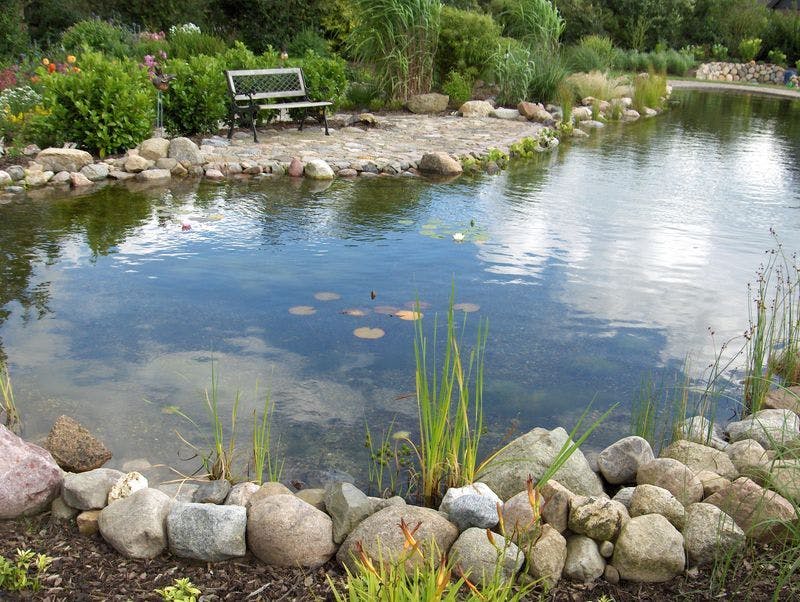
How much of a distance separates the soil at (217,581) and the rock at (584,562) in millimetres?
34

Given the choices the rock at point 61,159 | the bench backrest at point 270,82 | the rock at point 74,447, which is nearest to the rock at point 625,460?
the rock at point 74,447

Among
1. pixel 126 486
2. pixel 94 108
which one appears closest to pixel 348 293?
pixel 126 486

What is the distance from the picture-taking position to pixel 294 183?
8.73 m

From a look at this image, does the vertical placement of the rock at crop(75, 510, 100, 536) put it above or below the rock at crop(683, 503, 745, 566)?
below

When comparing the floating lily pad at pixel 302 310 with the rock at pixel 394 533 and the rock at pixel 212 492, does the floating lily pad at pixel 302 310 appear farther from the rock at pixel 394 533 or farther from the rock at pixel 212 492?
the rock at pixel 394 533

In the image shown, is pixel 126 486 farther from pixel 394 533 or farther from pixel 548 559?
pixel 548 559

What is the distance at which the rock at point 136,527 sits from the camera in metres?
2.70

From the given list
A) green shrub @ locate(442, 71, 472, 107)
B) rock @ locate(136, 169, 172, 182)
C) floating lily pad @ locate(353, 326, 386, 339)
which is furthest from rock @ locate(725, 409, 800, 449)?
green shrub @ locate(442, 71, 472, 107)

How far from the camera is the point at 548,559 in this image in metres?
2.62

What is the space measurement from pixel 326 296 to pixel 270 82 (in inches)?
269

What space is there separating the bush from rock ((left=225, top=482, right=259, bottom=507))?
21.6ft

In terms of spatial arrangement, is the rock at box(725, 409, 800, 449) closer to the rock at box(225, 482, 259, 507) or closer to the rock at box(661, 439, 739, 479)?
the rock at box(661, 439, 739, 479)

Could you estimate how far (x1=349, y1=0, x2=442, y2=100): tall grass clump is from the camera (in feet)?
42.5

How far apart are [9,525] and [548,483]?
1941mm
